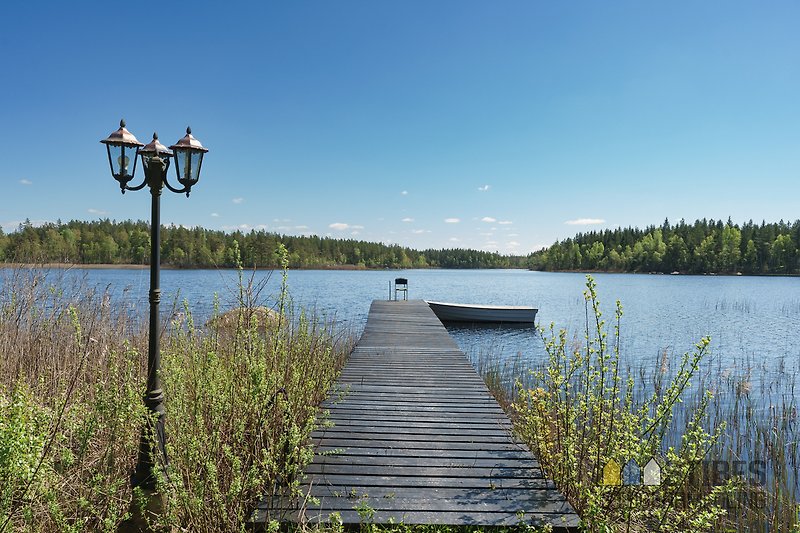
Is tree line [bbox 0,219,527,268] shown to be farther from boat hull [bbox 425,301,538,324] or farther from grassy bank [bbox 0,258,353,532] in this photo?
boat hull [bbox 425,301,538,324]

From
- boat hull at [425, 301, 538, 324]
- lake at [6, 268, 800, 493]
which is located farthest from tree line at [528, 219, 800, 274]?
boat hull at [425, 301, 538, 324]

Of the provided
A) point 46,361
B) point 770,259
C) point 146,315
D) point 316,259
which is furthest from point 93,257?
point 770,259

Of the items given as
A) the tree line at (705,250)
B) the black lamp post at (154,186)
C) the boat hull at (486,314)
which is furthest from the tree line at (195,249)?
the tree line at (705,250)

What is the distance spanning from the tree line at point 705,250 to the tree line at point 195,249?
52.1 m

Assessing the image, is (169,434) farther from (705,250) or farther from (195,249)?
(705,250)

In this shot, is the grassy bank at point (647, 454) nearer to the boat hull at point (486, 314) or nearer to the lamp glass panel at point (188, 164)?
the lamp glass panel at point (188, 164)

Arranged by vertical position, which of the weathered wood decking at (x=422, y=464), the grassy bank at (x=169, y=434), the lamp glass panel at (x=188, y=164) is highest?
the lamp glass panel at (x=188, y=164)

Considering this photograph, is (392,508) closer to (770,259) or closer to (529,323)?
(529,323)

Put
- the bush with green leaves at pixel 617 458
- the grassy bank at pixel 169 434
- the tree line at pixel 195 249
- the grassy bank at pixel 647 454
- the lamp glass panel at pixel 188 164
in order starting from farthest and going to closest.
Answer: the tree line at pixel 195 249 → the lamp glass panel at pixel 188 164 → the grassy bank at pixel 647 454 → the bush with green leaves at pixel 617 458 → the grassy bank at pixel 169 434

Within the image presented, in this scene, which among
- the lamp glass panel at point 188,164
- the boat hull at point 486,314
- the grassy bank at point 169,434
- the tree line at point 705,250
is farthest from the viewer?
the tree line at point 705,250

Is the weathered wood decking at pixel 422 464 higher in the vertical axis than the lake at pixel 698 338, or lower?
higher

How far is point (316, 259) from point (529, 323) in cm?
7210

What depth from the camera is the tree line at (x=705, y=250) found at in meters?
67.2

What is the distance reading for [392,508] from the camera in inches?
112
